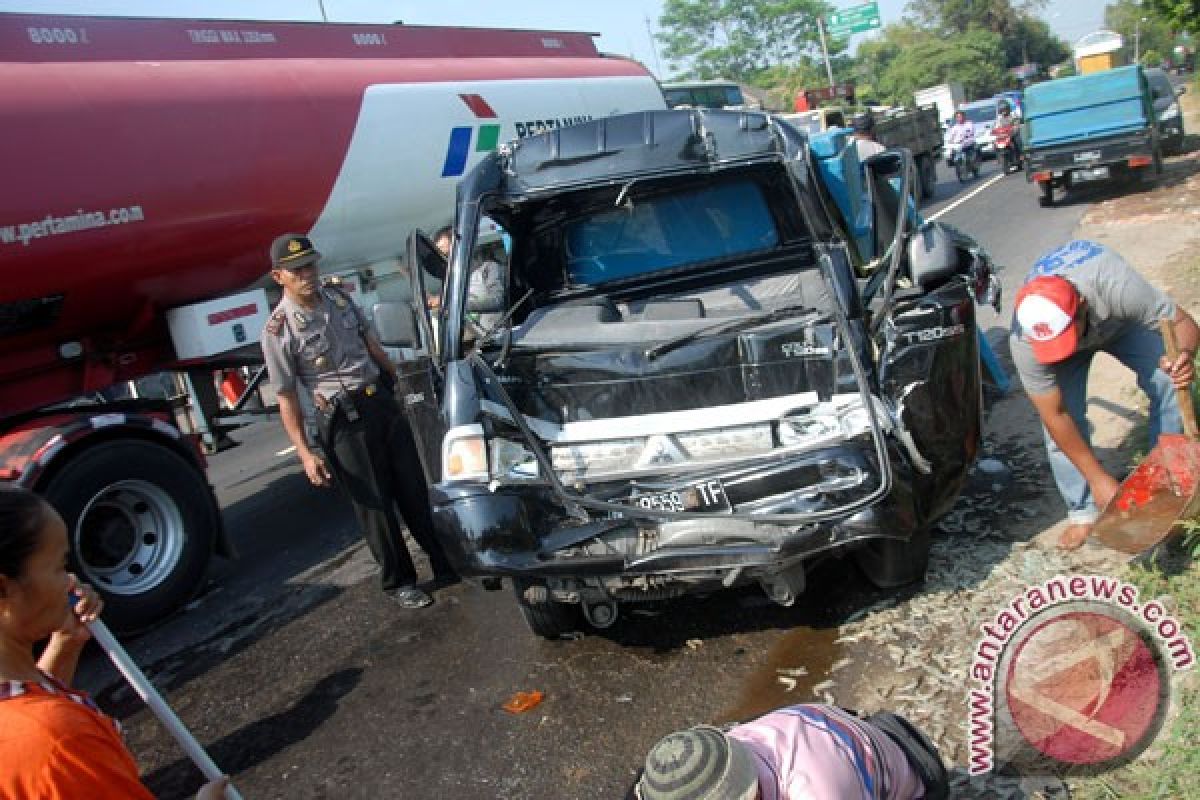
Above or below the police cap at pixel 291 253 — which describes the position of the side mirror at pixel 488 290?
below

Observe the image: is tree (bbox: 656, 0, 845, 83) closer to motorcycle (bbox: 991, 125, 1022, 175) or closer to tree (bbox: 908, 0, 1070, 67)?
tree (bbox: 908, 0, 1070, 67)

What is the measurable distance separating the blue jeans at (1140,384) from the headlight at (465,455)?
2316 millimetres

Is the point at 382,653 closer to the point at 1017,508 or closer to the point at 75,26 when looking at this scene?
the point at 1017,508

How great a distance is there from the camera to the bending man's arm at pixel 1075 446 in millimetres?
3629

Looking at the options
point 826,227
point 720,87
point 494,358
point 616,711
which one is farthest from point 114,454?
point 720,87

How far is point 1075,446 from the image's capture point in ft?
12.0

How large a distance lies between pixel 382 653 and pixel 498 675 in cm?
76

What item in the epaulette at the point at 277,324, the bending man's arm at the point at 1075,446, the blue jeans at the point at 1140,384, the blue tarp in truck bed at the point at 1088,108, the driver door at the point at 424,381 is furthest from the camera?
the blue tarp in truck bed at the point at 1088,108

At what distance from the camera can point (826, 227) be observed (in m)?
4.57

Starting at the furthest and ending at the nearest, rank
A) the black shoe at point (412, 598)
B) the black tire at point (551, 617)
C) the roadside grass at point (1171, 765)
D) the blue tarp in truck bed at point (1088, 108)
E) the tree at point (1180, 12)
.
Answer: the blue tarp in truck bed at point (1088, 108)
the tree at point (1180, 12)
the black shoe at point (412, 598)
the black tire at point (551, 617)
the roadside grass at point (1171, 765)

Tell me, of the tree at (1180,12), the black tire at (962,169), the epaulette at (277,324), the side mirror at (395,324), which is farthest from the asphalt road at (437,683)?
the black tire at (962,169)

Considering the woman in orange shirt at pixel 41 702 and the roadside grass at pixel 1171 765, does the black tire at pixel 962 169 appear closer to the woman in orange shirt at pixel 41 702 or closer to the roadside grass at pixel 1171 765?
the roadside grass at pixel 1171 765

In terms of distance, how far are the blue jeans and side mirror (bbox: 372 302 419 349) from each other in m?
2.88

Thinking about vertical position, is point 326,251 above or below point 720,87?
below
